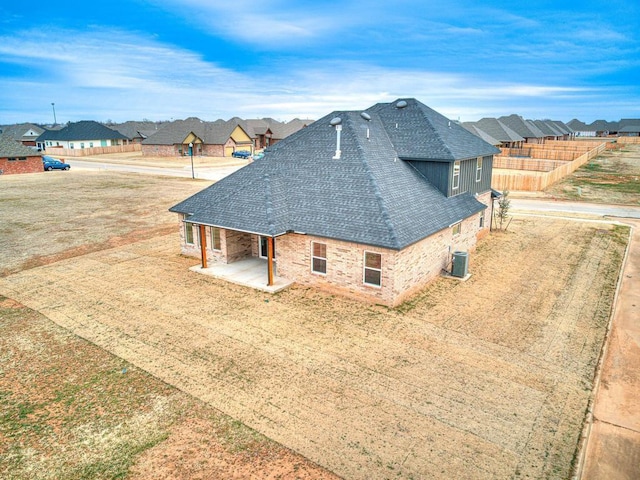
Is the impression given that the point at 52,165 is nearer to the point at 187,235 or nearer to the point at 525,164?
the point at 187,235

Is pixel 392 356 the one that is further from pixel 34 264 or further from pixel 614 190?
pixel 614 190

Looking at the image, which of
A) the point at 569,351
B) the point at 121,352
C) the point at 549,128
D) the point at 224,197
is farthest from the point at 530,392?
the point at 549,128

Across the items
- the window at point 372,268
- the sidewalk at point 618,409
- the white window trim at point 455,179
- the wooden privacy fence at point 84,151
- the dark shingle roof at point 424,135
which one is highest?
the dark shingle roof at point 424,135

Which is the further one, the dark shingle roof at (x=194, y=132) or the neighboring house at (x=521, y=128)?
the neighboring house at (x=521, y=128)

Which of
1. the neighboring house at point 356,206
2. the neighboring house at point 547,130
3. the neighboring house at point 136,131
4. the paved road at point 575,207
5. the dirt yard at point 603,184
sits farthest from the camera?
the neighboring house at point 547,130

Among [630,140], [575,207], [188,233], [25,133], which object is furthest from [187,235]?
[630,140]

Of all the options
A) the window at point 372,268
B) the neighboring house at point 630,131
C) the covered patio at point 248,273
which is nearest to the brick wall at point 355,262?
the window at point 372,268

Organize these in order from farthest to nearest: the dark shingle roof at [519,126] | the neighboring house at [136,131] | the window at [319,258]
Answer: the neighboring house at [136,131] < the dark shingle roof at [519,126] < the window at [319,258]

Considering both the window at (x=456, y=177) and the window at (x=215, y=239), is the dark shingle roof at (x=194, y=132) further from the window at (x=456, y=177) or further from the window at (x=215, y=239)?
the window at (x=456, y=177)
